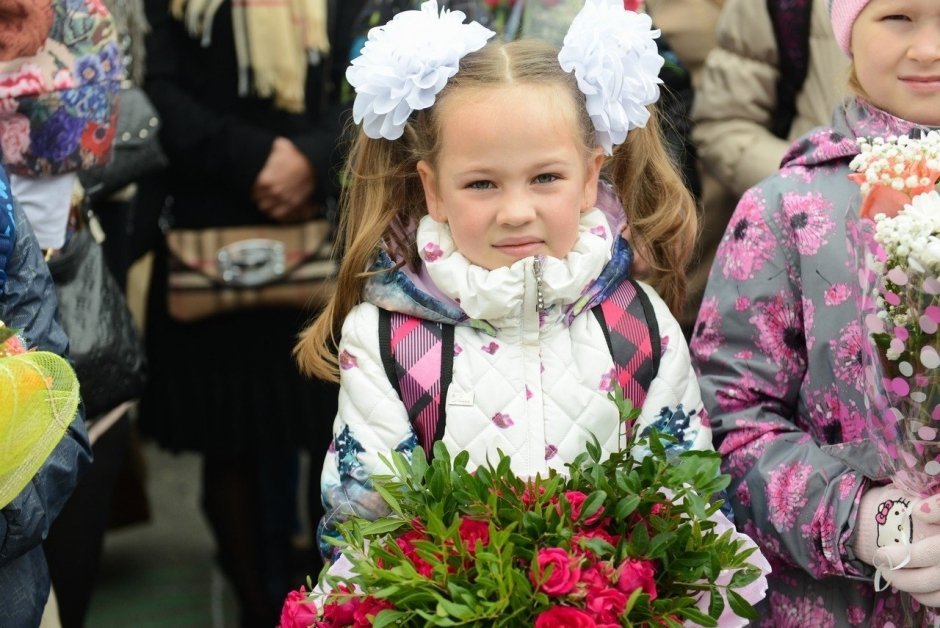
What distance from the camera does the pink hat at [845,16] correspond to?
250cm

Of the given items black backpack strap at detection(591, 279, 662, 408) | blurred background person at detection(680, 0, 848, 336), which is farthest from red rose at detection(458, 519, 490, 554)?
blurred background person at detection(680, 0, 848, 336)

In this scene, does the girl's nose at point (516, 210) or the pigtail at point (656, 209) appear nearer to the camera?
the girl's nose at point (516, 210)

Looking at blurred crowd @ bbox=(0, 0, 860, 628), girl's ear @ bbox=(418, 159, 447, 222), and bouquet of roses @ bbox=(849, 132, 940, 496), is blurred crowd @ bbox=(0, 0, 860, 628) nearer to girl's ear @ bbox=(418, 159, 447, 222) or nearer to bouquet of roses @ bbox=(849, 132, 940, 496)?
girl's ear @ bbox=(418, 159, 447, 222)

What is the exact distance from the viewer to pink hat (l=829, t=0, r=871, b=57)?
2.50 meters

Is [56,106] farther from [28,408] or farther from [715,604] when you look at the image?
[715,604]

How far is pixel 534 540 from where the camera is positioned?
209cm

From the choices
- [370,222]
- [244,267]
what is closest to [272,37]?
[244,267]

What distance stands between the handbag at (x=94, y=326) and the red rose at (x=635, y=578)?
143 centimetres

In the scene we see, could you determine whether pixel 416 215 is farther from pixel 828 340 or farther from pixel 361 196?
pixel 828 340

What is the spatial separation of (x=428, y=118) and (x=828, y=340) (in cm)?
76

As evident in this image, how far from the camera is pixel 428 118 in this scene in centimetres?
248

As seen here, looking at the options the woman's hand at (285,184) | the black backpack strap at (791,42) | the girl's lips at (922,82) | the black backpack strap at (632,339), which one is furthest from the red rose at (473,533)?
the woman's hand at (285,184)

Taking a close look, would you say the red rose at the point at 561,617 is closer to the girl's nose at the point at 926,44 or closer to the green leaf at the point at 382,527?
the green leaf at the point at 382,527

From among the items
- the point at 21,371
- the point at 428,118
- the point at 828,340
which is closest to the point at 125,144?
the point at 428,118
